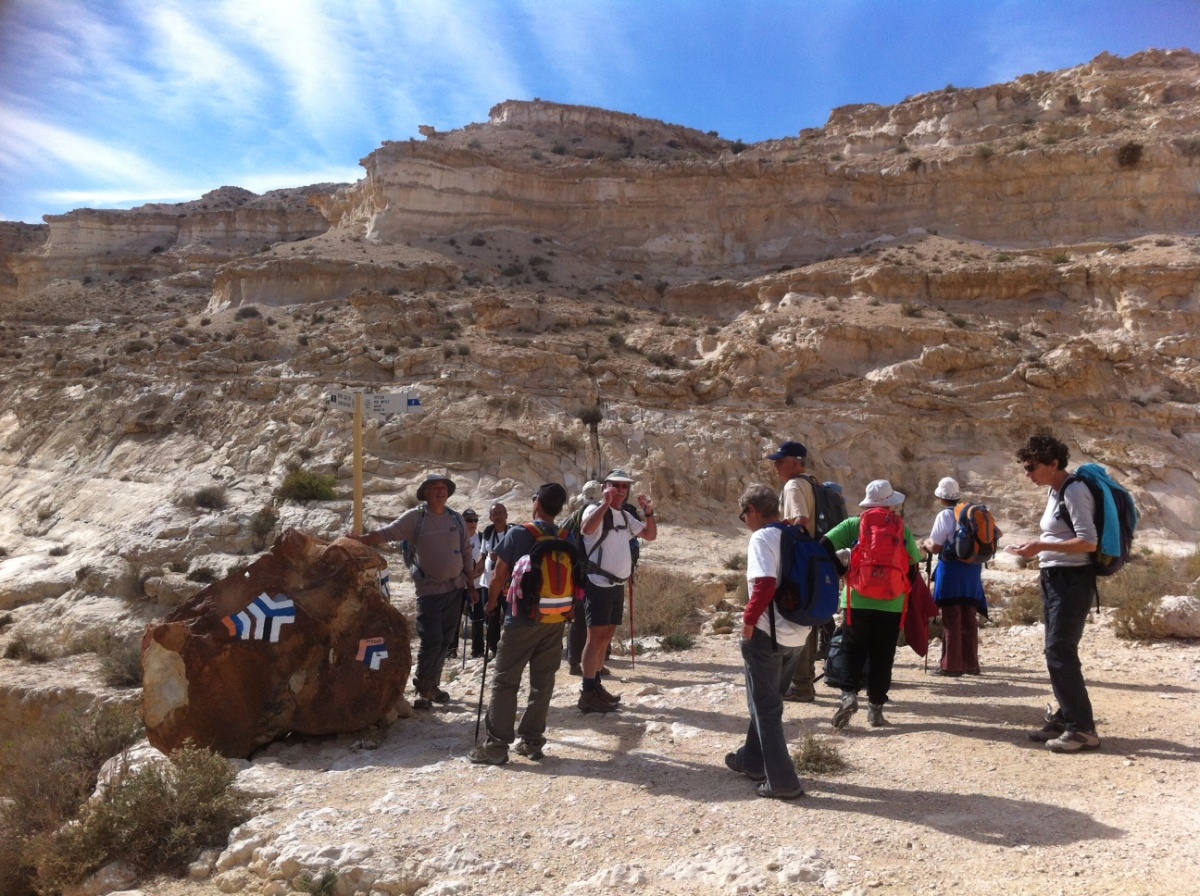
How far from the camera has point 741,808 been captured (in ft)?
13.4

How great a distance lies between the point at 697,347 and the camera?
22.3m

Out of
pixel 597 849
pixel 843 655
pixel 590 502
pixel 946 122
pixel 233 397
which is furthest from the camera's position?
pixel 946 122

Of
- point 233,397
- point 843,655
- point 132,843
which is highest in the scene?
point 233,397

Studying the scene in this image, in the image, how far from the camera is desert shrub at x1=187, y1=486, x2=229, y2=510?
15500 mm

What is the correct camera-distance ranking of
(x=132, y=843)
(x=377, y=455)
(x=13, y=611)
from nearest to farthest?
1. (x=132, y=843)
2. (x=13, y=611)
3. (x=377, y=455)

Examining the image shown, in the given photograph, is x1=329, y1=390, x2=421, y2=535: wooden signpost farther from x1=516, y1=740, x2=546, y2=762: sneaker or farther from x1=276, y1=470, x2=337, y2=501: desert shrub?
x1=276, y1=470, x2=337, y2=501: desert shrub

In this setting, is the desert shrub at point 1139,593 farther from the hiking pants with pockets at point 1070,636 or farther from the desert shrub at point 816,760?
the desert shrub at point 816,760

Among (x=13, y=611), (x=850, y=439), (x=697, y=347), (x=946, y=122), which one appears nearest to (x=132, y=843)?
→ (x=13, y=611)

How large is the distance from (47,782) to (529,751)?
3.10 m

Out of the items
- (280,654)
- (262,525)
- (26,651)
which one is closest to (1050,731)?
(280,654)

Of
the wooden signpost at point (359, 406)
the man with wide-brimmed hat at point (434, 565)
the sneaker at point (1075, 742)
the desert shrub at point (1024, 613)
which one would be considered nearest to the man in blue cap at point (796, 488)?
the sneaker at point (1075, 742)

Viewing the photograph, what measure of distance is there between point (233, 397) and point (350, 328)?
13.0 ft

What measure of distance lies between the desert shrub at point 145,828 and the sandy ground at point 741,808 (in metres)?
0.21

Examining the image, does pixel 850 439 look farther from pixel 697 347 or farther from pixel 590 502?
pixel 590 502
